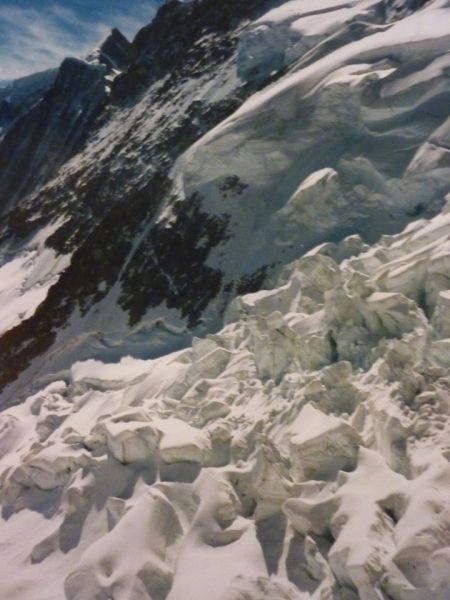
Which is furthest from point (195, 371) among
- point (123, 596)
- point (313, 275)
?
point (123, 596)

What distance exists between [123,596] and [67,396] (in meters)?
10.0

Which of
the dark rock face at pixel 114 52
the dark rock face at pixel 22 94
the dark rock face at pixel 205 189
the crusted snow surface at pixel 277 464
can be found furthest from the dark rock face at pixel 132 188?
the dark rock face at pixel 22 94

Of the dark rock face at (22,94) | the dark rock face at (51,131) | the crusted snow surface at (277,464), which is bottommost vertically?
the crusted snow surface at (277,464)

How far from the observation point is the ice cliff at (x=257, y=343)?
29.1ft

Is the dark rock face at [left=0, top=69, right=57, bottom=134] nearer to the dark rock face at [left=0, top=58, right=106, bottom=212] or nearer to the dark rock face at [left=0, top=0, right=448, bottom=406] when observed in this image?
the dark rock face at [left=0, top=58, right=106, bottom=212]

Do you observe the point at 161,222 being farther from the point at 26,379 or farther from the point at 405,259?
the point at 405,259

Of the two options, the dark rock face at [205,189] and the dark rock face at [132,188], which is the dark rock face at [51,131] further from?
the dark rock face at [205,189]

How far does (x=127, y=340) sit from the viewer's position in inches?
797

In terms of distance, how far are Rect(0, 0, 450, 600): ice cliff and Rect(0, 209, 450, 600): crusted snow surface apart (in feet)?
0.14

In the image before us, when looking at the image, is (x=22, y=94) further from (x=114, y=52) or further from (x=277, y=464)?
(x=277, y=464)

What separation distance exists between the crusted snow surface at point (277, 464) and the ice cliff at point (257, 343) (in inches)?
1.7

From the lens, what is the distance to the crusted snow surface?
27.0ft

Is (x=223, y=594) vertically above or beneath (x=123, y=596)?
beneath

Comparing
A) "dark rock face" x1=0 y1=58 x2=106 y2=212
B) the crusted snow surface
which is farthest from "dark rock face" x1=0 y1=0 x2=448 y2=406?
"dark rock face" x1=0 y1=58 x2=106 y2=212
